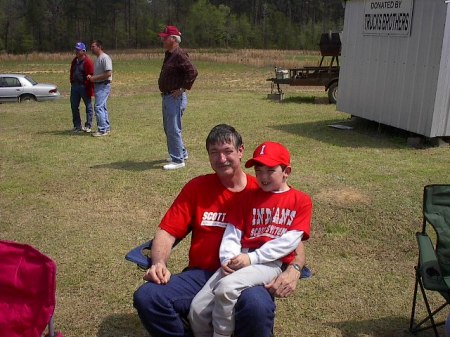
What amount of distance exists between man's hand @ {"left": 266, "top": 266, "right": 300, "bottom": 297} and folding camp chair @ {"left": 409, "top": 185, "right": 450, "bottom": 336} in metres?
0.76

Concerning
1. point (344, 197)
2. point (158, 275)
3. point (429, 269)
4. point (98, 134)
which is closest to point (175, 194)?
point (344, 197)

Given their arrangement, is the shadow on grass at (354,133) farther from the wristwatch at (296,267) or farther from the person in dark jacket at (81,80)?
the wristwatch at (296,267)

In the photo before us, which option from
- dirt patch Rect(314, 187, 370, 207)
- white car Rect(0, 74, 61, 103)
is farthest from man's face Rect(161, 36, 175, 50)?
white car Rect(0, 74, 61, 103)

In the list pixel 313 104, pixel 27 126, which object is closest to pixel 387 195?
pixel 27 126

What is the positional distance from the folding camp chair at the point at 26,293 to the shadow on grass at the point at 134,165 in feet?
14.7

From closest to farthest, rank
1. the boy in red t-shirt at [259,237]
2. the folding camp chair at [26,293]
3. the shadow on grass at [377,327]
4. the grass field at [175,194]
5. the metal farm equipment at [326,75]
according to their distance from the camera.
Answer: the folding camp chair at [26,293] → the boy in red t-shirt at [259,237] → the shadow on grass at [377,327] → the grass field at [175,194] → the metal farm equipment at [326,75]

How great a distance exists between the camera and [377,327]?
3387 millimetres

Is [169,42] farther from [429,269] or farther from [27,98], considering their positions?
[27,98]

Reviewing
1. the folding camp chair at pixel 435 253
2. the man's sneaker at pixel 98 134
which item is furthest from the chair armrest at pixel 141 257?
the man's sneaker at pixel 98 134

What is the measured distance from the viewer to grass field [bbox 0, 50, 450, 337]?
3.56 metres

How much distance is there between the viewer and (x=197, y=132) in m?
9.45

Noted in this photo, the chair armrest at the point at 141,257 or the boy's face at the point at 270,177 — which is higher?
the boy's face at the point at 270,177

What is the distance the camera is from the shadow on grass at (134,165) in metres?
6.84

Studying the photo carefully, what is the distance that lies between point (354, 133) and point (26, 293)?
307 inches
